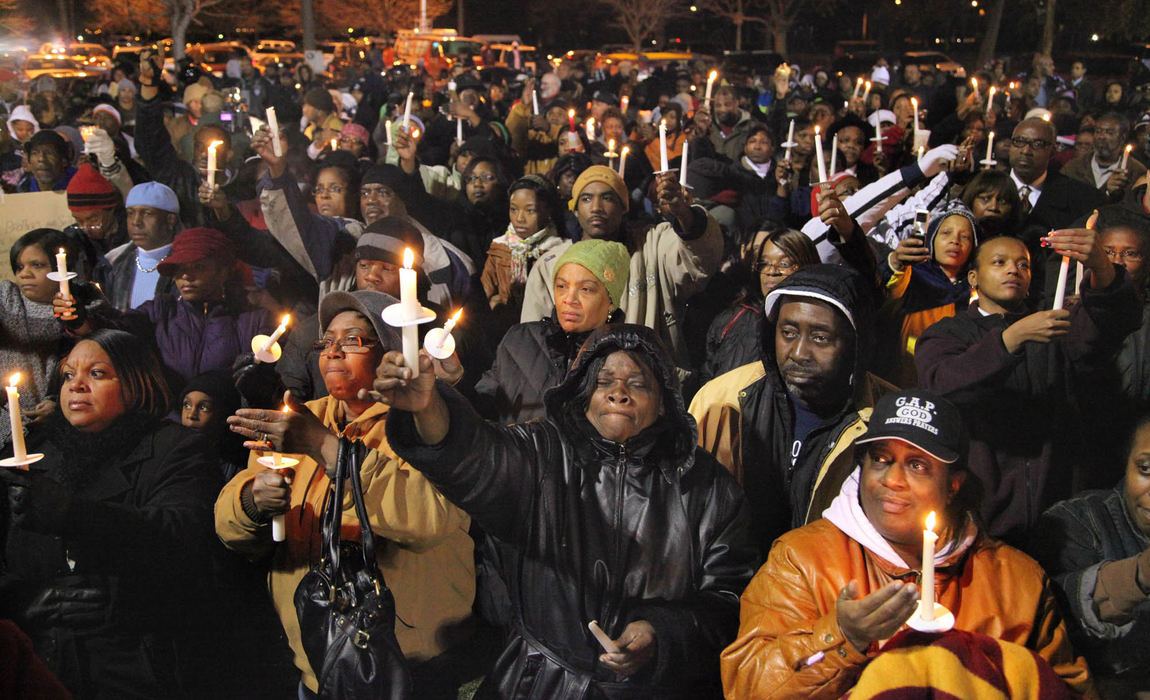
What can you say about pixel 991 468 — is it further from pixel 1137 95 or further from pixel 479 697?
pixel 1137 95

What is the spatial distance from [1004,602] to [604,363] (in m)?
1.22

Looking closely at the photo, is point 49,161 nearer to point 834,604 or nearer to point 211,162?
point 211,162

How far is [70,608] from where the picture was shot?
3100 millimetres

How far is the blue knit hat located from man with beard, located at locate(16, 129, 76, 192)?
2.34 metres

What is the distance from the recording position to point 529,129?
11.2 metres

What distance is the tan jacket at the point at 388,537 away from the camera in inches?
115

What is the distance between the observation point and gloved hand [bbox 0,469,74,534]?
2.81m

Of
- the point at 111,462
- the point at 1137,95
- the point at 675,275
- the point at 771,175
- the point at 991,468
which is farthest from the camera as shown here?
the point at 1137,95

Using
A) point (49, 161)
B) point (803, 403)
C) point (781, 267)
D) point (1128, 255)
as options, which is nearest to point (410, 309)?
point (803, 403)

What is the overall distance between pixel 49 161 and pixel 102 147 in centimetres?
80

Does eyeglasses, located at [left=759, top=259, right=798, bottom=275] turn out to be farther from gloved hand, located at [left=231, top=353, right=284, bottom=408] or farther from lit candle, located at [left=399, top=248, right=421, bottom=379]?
lit candle, located at [left=399, top=248, right=421, bottom=379]

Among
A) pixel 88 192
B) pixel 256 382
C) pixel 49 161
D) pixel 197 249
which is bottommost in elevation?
pixel 256 382

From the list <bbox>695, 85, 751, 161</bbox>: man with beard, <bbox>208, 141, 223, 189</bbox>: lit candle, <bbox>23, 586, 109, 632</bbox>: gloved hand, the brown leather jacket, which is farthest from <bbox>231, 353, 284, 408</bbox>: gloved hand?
<bbox>695, 85, 751, 161</bbox>: man with beard

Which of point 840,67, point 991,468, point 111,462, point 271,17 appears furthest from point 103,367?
point 271,17
